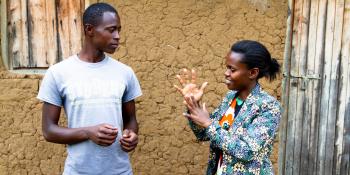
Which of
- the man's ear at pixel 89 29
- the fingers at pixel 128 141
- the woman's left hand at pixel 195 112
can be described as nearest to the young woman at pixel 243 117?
the woman's left hand at pixel 195 112

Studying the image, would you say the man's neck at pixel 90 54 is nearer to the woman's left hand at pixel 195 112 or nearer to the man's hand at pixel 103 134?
the man's hand at pixel 103 134

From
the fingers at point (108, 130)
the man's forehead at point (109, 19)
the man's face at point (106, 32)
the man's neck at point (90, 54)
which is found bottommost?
the fingers at point (108, 130)

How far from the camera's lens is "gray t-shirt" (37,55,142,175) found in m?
2.63

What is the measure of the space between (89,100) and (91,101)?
13 mm

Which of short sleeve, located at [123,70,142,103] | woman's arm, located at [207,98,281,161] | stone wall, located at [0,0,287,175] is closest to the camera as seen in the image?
woman's arm, located at [207,98,281,161]

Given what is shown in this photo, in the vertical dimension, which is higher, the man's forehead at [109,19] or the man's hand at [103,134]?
the man's forehead at [109,19]

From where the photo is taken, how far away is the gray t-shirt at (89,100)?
8.62ft

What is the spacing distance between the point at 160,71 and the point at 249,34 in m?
0.86

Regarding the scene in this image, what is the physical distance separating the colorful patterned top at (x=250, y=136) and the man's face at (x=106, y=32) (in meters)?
0.76

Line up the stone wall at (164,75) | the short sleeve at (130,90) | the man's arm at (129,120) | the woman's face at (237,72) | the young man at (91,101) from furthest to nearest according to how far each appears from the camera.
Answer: the stone wall at (164,75) < the short sleeve at (130,90) < the man's arm at (129,120) < the young man at (91,101) < the woman's face at (237,72)

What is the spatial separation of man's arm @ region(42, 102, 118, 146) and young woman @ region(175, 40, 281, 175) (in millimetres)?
453

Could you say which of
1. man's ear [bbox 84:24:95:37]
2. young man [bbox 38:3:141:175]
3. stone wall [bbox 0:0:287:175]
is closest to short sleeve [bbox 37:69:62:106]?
young man [bbox 38:3:141:175]

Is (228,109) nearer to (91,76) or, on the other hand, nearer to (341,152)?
(91,76)

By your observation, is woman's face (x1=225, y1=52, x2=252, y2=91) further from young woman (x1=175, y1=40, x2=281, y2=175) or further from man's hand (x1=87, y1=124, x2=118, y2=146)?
man's hand (x1=87, y1=124, x2=118, y2=146)
